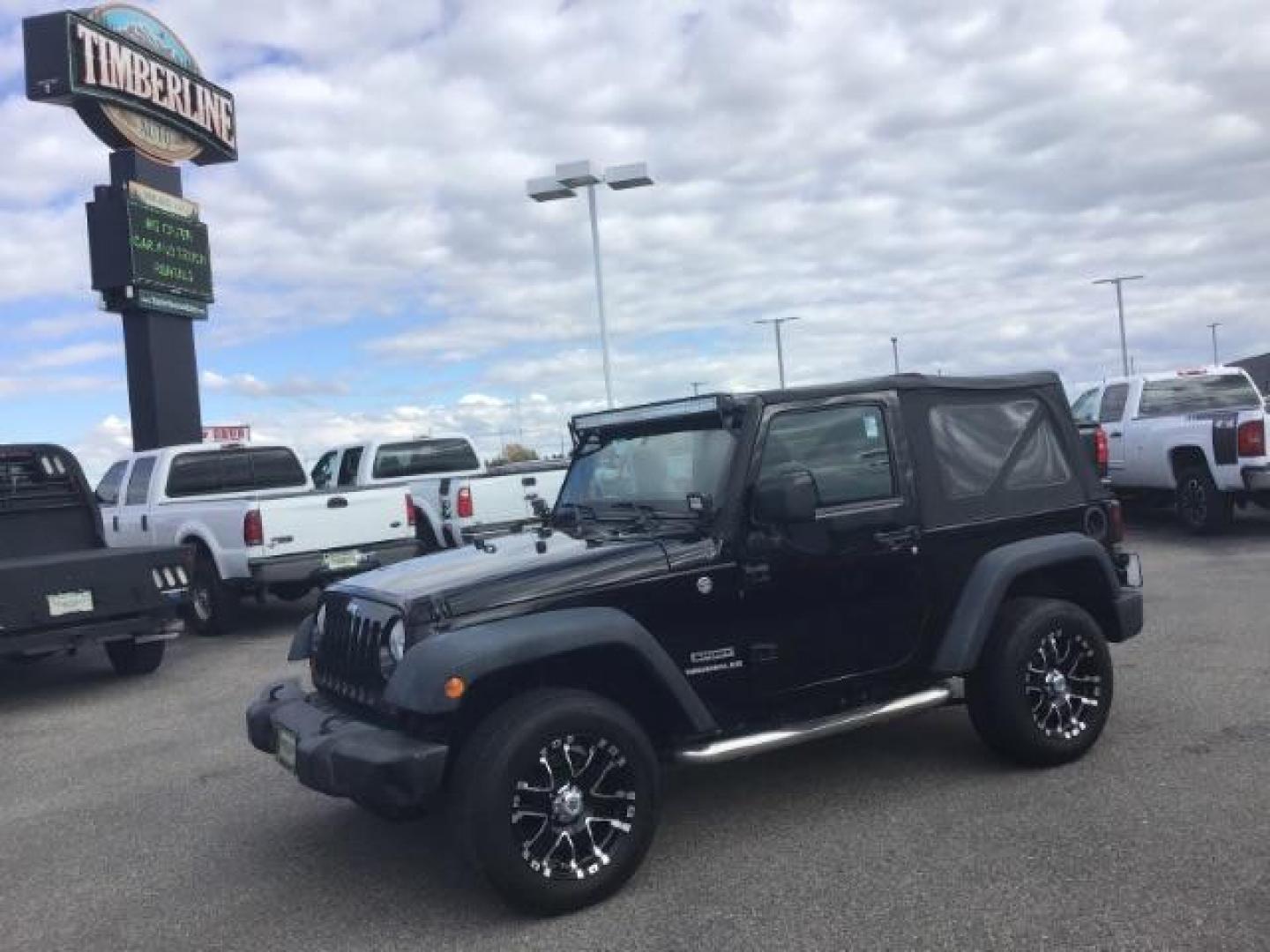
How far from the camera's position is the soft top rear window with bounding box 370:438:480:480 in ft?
49.7

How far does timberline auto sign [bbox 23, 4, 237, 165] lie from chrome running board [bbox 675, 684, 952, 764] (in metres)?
17.1

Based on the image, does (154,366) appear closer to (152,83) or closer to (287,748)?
(152,83)

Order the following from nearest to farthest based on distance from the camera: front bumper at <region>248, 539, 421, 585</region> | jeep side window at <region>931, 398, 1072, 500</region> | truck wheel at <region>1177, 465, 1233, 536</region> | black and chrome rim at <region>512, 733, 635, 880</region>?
black and chrome rim at <region>512, 733, 635, 880</region>, jeep side window at <region>931, 398, 1072, 500</region>, front bumper at <region>248, 539, 421, 585</region>, truck wheel at <region>1177, 465, 1233, 536</region>

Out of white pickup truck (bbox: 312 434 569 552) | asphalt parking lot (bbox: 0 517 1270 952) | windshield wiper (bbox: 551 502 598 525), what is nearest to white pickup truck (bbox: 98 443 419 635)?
white pickup truck (bbox: 312 434 569 552)

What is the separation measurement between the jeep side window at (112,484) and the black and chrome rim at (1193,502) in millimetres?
12292

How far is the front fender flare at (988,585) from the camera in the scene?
15.8 feet

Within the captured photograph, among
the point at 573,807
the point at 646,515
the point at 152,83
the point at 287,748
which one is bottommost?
the point at 573,807

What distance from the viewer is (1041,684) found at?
5.04m

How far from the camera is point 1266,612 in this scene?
27.6 feet

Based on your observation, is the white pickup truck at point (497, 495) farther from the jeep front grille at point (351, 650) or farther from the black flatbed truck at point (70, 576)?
the jeep front grille at point (351, 650)

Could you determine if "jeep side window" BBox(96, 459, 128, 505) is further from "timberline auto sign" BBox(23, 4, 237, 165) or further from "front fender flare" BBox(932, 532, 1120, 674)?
"front fender flare" BBox(932, 532, 1120, 674)

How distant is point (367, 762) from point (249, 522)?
725cm

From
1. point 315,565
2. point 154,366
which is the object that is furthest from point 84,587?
point 154,366

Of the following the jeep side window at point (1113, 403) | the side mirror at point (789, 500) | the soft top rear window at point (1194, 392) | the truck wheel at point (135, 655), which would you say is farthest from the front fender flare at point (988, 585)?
the jeep side window at point (1113, 403)
